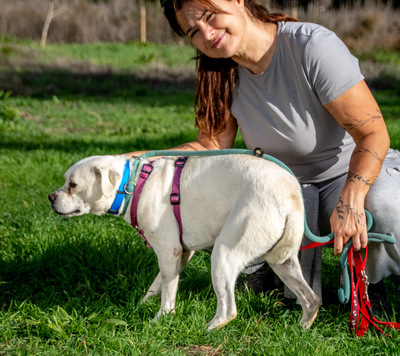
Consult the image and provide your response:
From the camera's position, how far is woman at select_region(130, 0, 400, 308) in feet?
8.28

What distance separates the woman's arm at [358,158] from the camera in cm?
245

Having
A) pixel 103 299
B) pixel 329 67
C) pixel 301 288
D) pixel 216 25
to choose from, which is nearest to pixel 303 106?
pixel 329 67

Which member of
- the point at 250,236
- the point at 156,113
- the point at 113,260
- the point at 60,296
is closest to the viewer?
the point at 250,236

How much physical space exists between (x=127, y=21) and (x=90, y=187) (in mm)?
19849

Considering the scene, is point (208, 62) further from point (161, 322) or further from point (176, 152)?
point (161, 322)

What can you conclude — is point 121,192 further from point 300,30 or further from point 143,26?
point 143,26

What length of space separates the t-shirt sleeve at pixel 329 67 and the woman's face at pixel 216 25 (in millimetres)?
366

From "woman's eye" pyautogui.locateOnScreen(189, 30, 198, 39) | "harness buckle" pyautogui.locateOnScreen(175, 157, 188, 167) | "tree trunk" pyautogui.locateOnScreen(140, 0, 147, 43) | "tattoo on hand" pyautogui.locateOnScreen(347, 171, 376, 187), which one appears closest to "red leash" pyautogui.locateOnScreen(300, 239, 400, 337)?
"tattoo on hand" pyautogui.locateOnScreen(347, 171, 376, 187)

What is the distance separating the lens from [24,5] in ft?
70.8

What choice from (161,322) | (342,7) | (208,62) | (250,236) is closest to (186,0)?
(208,62)

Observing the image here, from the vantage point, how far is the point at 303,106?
2752mm

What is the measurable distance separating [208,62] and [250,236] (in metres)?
1.08

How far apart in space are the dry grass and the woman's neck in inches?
586

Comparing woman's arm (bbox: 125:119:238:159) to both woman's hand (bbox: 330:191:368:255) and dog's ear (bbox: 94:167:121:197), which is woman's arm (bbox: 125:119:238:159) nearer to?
dog's ear (bbox: 94:167:121:197)
